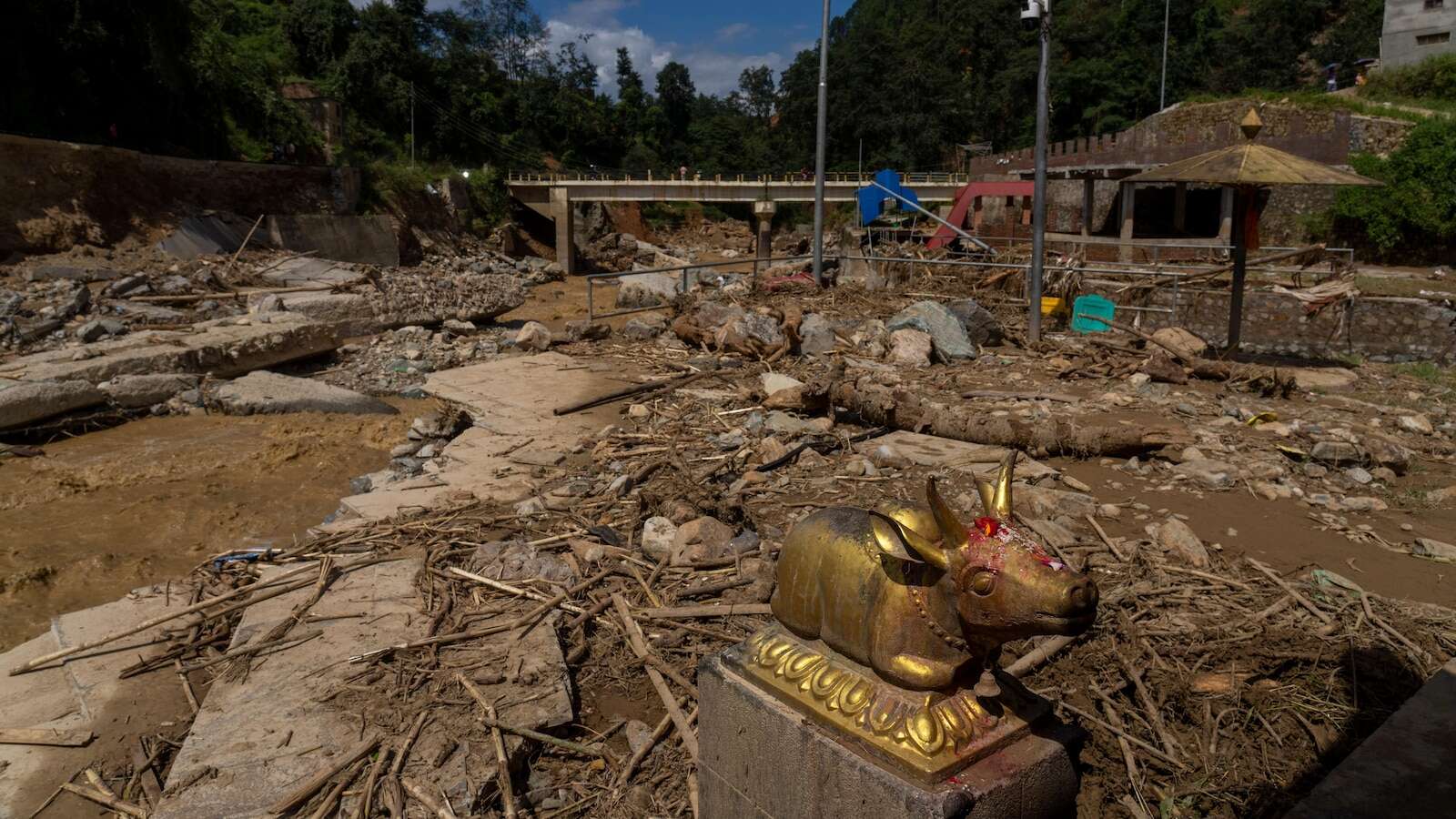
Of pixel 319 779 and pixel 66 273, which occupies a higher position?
pixel 66 273

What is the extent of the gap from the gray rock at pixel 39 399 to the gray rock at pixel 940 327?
385 inches

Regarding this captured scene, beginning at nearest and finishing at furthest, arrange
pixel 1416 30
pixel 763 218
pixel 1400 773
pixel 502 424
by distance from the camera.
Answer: pixel 1400 773
pixel 502 424
pixel 1416 30
pixel 763 218

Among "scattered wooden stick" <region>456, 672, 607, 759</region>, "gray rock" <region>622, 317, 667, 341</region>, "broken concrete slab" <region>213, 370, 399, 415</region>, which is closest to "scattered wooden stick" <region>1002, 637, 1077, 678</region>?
"scattered wooden stick" <region>456, 672, 607, 759</region>

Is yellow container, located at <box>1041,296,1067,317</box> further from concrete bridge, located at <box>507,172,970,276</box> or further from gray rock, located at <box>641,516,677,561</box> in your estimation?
concrete bridge, located at <box>507,172,970,276</box>

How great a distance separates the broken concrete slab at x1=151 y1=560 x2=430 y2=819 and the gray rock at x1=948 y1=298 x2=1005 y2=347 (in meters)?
9.51

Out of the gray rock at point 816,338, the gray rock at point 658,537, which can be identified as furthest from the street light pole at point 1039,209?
the gray rock at point 658,537

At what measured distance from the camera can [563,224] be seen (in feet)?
130

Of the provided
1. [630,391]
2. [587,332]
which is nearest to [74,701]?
[630,391]

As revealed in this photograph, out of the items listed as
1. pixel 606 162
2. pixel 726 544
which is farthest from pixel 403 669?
pixel 606 162

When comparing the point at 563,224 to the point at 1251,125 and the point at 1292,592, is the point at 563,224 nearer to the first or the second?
the point at 1251,125

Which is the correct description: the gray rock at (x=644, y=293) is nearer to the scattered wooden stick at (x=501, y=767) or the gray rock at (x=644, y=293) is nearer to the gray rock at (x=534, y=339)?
the gray rock at (x=534, y=339)

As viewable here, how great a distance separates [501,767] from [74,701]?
229 cm

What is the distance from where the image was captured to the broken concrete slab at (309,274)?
17.9 metres

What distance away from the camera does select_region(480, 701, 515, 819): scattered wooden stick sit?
3.35 metres
